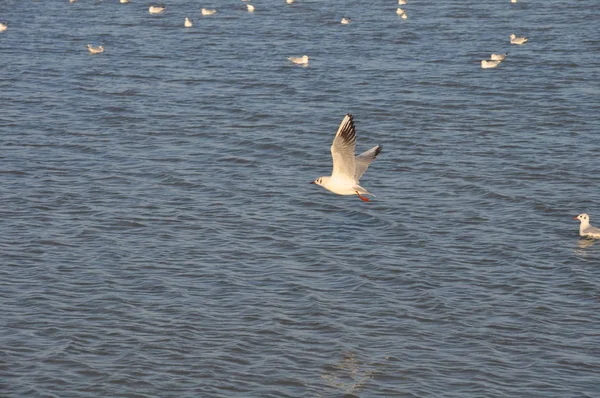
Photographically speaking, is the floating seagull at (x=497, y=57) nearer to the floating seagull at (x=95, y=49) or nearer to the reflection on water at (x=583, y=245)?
the floating seagull at (x=95, y=49)

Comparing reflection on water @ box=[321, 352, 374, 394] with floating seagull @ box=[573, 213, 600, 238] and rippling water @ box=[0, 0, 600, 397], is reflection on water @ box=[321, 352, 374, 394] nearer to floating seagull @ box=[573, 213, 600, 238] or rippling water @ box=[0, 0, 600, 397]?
rippling water @ box=[0, 0, 600, 397]

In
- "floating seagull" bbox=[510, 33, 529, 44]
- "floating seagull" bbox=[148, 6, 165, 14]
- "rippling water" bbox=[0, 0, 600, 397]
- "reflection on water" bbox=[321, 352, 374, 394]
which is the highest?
"floating seagull" bbox=[148, 6, 165, 14]

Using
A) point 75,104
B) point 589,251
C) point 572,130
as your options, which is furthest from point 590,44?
point 589,251

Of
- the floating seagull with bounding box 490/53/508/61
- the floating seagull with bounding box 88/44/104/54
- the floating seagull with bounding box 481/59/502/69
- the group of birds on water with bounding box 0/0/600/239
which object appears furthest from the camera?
the floating seagull with bounding box 88/44/104/54

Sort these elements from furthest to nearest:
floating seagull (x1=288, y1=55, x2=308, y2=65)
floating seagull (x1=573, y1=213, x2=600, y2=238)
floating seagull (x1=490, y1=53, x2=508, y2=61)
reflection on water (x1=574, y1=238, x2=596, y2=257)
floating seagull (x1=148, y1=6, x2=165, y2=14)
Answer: floating seagull (x1=148, y1=6, x2=165, y2=14) → floating seagull (x1=288, y1=55, x2=308, y2=65) → floating seagull (x1=490, y1=53, x2=508, y2=61) → floating seagull (x1=573, y1=213, x2=600, y2=238) → reflection on water (x1=574, y1=238, x2=596, y2=257)

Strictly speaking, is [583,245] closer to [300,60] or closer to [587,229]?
[587,229]

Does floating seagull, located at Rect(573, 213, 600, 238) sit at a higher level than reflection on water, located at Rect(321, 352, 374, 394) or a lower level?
higher

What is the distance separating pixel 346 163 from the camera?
750 inches

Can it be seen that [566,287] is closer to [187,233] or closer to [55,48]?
[187,233]

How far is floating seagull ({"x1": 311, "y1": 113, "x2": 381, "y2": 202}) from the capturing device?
1794 cm

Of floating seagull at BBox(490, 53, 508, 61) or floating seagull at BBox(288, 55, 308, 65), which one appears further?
floating seagull at BBox(288, 55, 308, 65)

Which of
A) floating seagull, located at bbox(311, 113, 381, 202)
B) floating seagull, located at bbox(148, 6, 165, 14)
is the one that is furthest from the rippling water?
floating seagull, located at bbox(148, 6, 165, 14)

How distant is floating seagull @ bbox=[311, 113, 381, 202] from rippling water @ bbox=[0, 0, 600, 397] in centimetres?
127

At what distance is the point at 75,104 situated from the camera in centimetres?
3272
